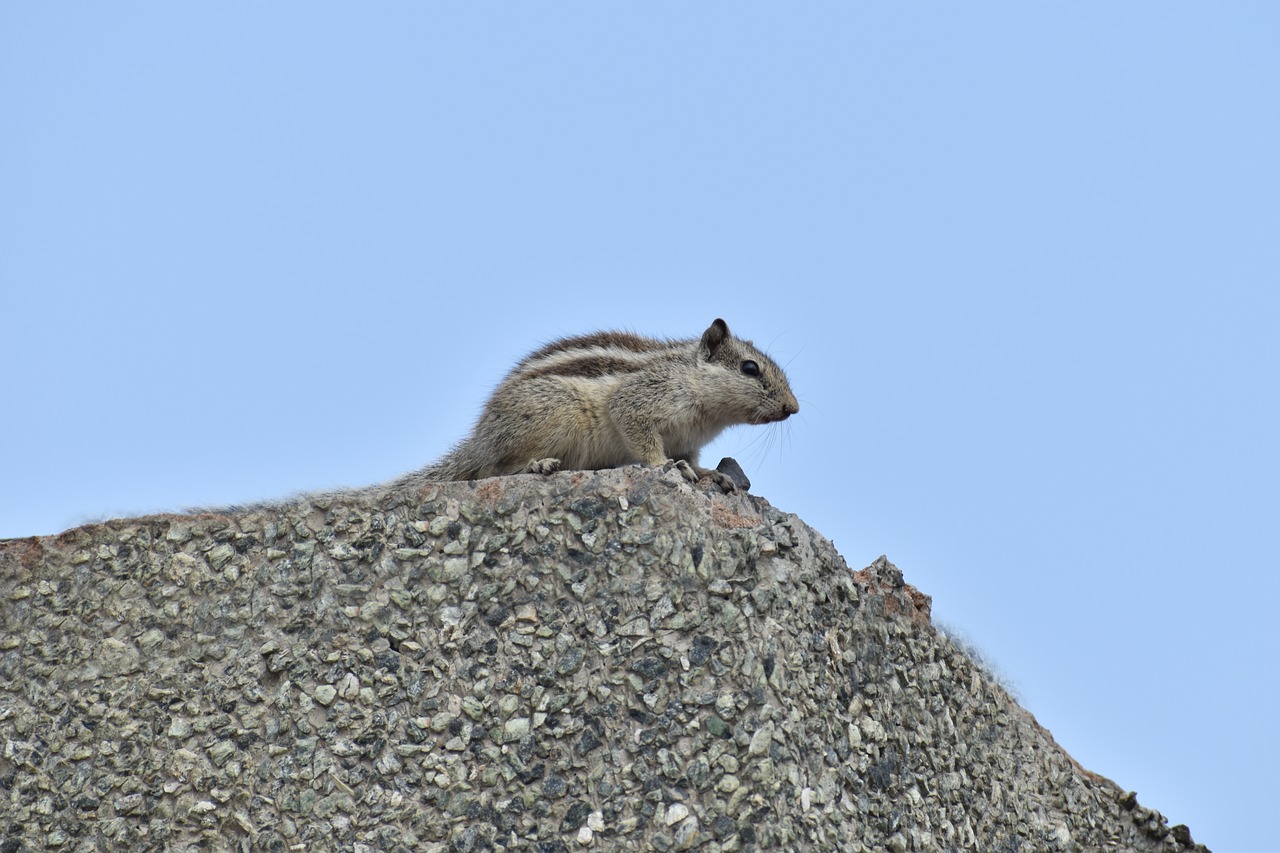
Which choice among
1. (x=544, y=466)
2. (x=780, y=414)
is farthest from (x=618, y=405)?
(x=780, y=414)

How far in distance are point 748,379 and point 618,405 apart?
102cm

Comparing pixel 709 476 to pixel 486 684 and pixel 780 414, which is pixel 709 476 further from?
pixel 486 684

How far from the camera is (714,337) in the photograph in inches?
404

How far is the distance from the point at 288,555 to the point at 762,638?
2912 mm

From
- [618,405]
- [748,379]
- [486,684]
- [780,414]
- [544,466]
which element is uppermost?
[748,379]

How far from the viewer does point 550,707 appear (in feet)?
26.7

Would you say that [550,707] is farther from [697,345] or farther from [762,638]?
[697,345]

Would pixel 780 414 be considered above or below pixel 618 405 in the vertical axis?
above

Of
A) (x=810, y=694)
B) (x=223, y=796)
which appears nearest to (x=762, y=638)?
(x=810, y=694)

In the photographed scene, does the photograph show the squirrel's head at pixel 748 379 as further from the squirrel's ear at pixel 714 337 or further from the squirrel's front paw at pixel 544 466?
the squirrel's front paw at pixel 544 466

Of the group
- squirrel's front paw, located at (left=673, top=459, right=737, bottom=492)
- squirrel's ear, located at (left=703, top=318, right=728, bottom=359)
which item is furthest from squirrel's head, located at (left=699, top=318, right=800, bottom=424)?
squirrel's front paw, located at (left=673, top=459, right=737, bottom=492)

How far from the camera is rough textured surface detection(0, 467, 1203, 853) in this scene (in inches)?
311

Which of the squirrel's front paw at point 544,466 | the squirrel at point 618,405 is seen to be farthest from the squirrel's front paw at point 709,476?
the squirrel's front paw at point 544,466

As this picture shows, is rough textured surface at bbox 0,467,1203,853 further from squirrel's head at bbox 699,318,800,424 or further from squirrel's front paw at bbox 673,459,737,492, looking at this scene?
squirrel's head at bbox 699,318,800,424
